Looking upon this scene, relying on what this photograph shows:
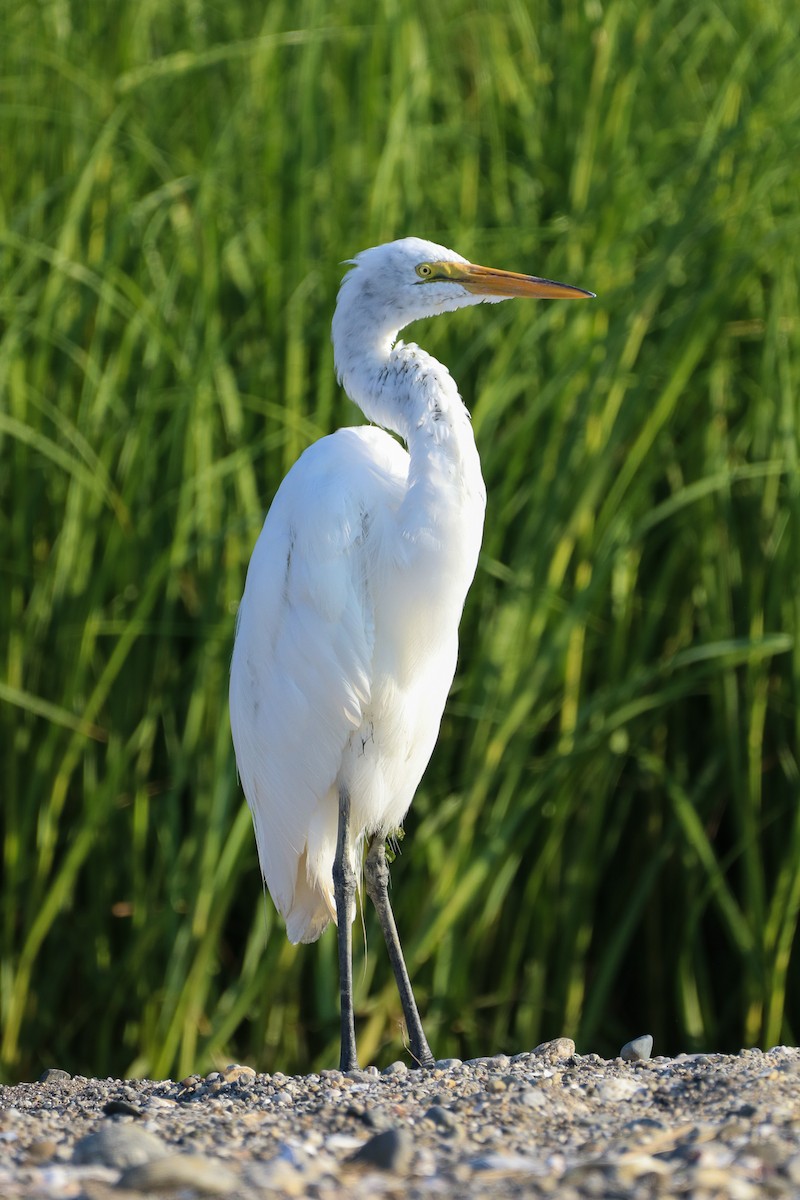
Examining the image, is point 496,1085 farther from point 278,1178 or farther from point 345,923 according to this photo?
point 345,923

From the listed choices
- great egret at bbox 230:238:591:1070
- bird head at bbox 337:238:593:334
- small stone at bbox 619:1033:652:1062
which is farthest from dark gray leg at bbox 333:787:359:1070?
bird head at bbox 337:238:593:334

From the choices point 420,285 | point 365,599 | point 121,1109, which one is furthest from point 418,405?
point 121,1109

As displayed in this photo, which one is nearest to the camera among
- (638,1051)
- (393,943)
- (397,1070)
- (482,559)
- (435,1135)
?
(435,1135)

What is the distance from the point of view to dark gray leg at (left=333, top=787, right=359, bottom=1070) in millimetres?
2213

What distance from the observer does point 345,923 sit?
2.35 metres

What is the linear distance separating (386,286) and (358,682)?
0.62 metres

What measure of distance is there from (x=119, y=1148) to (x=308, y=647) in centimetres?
109

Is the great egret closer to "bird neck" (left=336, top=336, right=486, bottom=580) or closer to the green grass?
"bird neck" (left=336, top=336, right=486, bottom=580)

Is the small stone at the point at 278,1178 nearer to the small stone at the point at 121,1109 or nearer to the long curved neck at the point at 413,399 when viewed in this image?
the small stone at the point at 121,1109

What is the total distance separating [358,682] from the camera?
7.75ft

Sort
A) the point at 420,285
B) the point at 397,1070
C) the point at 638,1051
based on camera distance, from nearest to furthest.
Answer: the point at 397,1070, the point at 638,1051, the point at 420,285

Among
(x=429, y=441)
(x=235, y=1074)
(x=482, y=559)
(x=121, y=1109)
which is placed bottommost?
(x=235, y=1074)

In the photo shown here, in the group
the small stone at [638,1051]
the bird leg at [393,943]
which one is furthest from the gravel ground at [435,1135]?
the bird leg at [393,943]

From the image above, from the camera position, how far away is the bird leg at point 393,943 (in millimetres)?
2359
